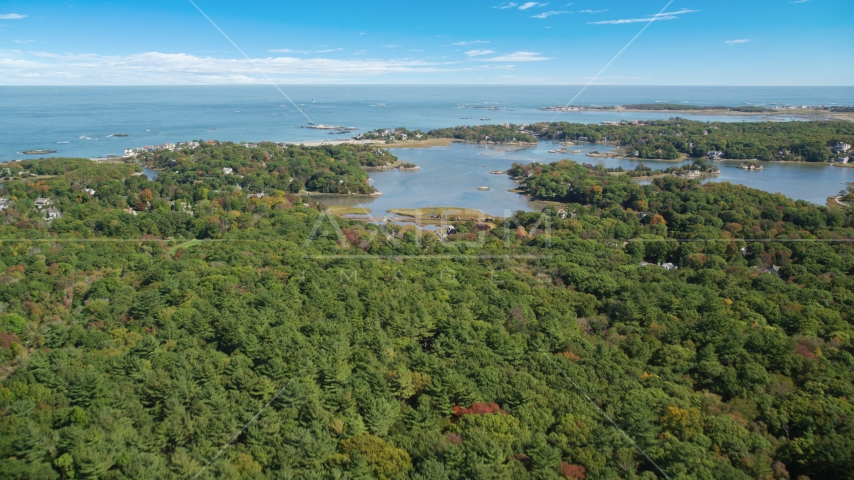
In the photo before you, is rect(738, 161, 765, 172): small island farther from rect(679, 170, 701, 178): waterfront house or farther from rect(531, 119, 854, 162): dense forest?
rect(679, 170, 701, 178): waterfront house

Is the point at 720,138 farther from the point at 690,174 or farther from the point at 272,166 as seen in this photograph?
the point at 272,166

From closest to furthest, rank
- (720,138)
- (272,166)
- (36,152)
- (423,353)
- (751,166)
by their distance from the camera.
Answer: (423,353) < (272,166) < (751,166) < (36,152) < (720,138)

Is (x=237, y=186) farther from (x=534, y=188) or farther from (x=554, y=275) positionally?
(x=554, y=275)

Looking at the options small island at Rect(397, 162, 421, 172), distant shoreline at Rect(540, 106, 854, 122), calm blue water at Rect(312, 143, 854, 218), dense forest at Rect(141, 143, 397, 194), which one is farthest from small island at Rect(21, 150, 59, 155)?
distant shoreline at Rect(540, 106, 854, 122)

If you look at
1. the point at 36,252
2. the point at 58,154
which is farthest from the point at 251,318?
the point at 58,154

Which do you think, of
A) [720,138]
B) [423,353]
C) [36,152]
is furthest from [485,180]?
[36,152]

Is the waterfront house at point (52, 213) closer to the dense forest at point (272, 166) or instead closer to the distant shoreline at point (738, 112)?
the dense forest at point (272, 166)
